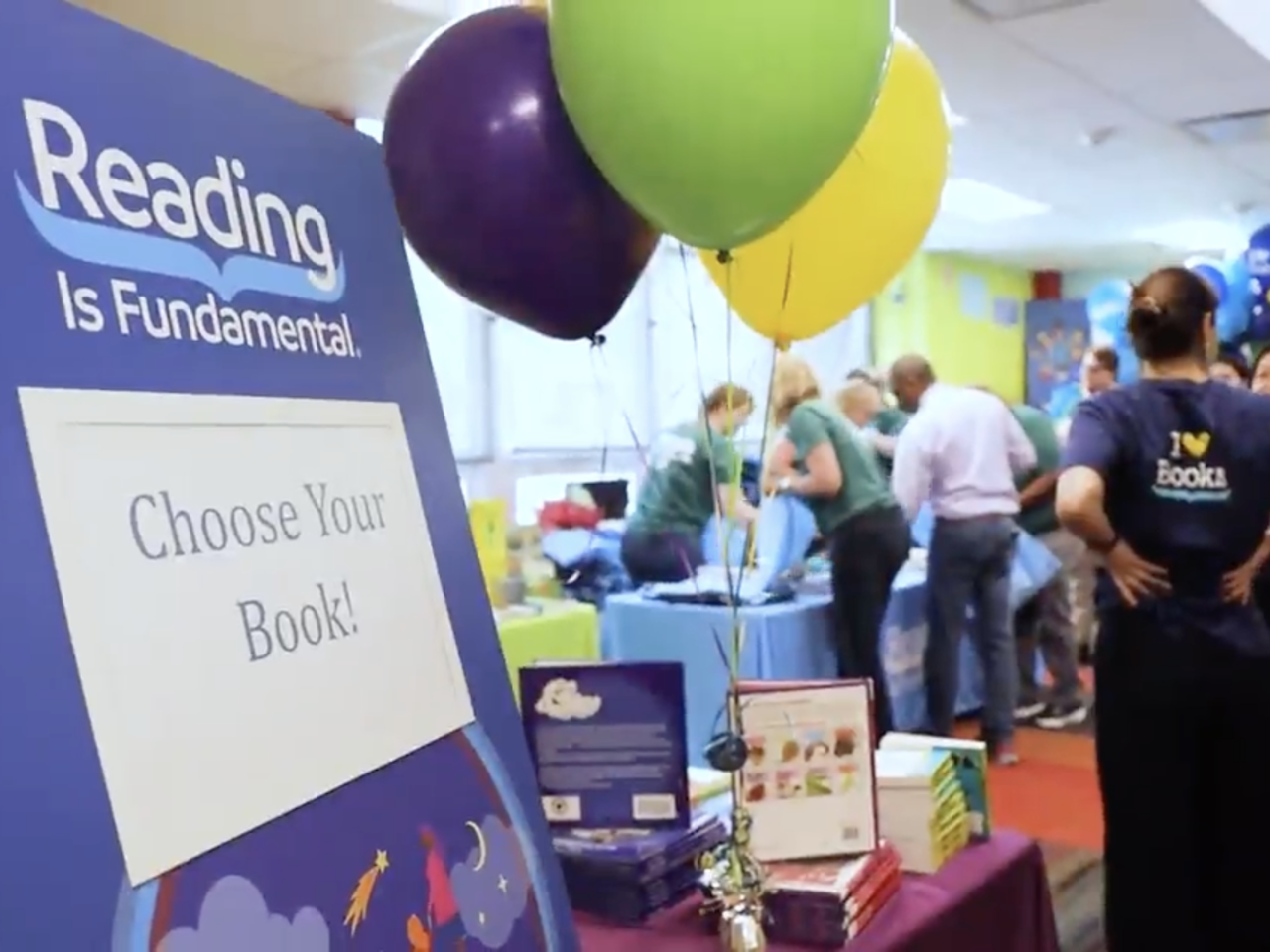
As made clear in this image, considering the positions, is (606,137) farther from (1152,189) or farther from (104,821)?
(1152,189)

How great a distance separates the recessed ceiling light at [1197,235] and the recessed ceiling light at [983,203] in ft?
4.17

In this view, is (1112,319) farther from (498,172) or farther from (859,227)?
(498,172)

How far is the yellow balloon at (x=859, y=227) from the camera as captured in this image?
176cm

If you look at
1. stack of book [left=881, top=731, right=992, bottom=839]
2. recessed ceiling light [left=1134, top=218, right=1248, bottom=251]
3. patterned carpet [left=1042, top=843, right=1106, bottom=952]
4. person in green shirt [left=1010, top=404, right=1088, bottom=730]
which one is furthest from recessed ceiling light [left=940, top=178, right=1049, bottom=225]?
stack of book [left=881, top=731, right=992, bottom=839]

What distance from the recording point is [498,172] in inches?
56.1

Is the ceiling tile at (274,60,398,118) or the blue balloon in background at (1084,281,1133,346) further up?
the ceiling tile at (274,60,398,118)

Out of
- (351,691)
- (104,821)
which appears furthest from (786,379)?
(104,821)

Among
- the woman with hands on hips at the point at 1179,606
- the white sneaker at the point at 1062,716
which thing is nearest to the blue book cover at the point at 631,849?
the woman with hands on hips at the point at 1179,606

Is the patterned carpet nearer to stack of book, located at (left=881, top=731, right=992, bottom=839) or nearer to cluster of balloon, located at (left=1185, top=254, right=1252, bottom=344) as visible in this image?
stack of book, located at (left=881, top=731, right=992, bottom=839)

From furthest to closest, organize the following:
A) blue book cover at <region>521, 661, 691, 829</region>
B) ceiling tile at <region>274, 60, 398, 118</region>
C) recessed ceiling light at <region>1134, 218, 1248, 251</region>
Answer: recessed ceiling light at <region>1134, 218, 1248, 251</region> → ceiling tile at <region>274, 60, 398, 118</region> → blue book cover at <region>521, 661, 691, 829</region>

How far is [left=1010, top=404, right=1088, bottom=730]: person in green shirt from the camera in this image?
4852mm

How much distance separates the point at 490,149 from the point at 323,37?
9.36 feet

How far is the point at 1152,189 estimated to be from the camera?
7.09m

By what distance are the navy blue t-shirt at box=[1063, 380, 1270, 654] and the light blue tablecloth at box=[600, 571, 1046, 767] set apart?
156 centimetres
